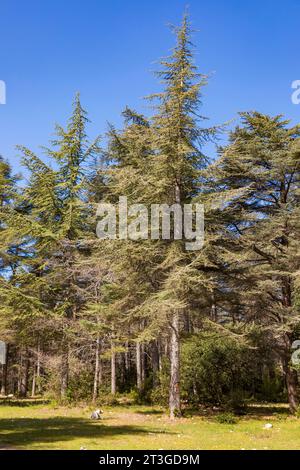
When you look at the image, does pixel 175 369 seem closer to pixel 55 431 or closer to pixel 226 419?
pixel 226 419

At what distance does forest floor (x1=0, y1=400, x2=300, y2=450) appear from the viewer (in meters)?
9.92

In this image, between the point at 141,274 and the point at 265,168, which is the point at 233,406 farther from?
the point at 265,168

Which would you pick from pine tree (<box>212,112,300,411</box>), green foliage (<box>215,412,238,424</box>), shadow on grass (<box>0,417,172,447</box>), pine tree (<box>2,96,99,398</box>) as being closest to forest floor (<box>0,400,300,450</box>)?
shadow on grass (<box>0,417,172,447</box>)

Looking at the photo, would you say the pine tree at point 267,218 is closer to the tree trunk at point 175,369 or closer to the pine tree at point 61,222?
the tree trunk at point 175,369

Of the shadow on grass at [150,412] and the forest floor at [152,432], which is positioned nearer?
the forest floor at [152,432]

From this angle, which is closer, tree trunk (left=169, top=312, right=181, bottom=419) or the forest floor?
the forest floor

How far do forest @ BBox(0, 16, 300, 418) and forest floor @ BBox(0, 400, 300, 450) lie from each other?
1.64m

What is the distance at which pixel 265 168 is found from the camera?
19766 mm

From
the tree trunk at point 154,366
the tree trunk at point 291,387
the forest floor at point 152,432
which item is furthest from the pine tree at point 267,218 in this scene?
the tree trunk at point 154,366

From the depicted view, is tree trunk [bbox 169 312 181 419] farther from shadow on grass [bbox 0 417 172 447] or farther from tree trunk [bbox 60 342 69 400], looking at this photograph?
tree trunk [bbox 60 342 69 400]

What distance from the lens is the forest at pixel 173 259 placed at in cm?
1720
